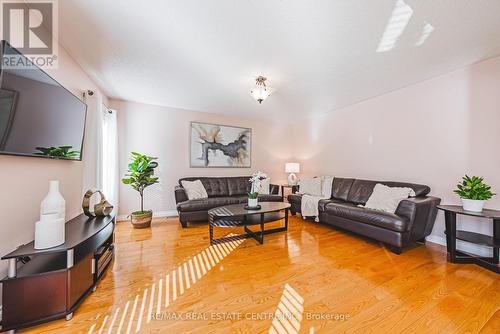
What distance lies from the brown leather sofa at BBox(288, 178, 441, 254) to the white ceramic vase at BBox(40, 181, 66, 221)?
3195mm

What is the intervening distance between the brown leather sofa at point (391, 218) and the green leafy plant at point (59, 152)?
3.40 m

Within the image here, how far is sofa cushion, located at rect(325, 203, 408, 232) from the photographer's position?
2238 mm

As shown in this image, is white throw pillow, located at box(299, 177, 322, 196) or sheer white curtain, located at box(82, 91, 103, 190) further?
white throw pillow, located at box(299, 177, 322, 196)

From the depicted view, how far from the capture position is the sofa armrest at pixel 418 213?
2244 mm

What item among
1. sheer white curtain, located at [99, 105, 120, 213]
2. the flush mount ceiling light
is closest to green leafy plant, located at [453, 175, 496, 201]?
the flush mount ceiling light

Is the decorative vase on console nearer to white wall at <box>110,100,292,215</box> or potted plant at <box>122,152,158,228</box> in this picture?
potted plant at <box>122,152,158,228</box>

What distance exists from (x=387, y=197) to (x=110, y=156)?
443 centimetres

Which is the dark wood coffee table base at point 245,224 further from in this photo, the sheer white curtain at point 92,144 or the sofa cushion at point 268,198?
the sheer white curtain at point 92,144

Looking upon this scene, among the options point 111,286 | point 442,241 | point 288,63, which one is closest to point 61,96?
point 111,286

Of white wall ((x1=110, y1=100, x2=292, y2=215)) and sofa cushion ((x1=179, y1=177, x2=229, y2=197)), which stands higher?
white wall ((x1=110, y1=100, x2=292, y2=215))

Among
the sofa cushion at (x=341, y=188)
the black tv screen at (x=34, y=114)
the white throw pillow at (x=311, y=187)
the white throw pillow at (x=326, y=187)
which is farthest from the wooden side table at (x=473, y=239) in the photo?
the black tv screen at (x=34, y=114)

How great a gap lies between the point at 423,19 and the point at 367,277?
233cm

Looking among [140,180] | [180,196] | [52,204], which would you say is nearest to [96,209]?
[52,204]

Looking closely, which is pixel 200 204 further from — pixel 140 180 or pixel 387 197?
pixel 387 197
